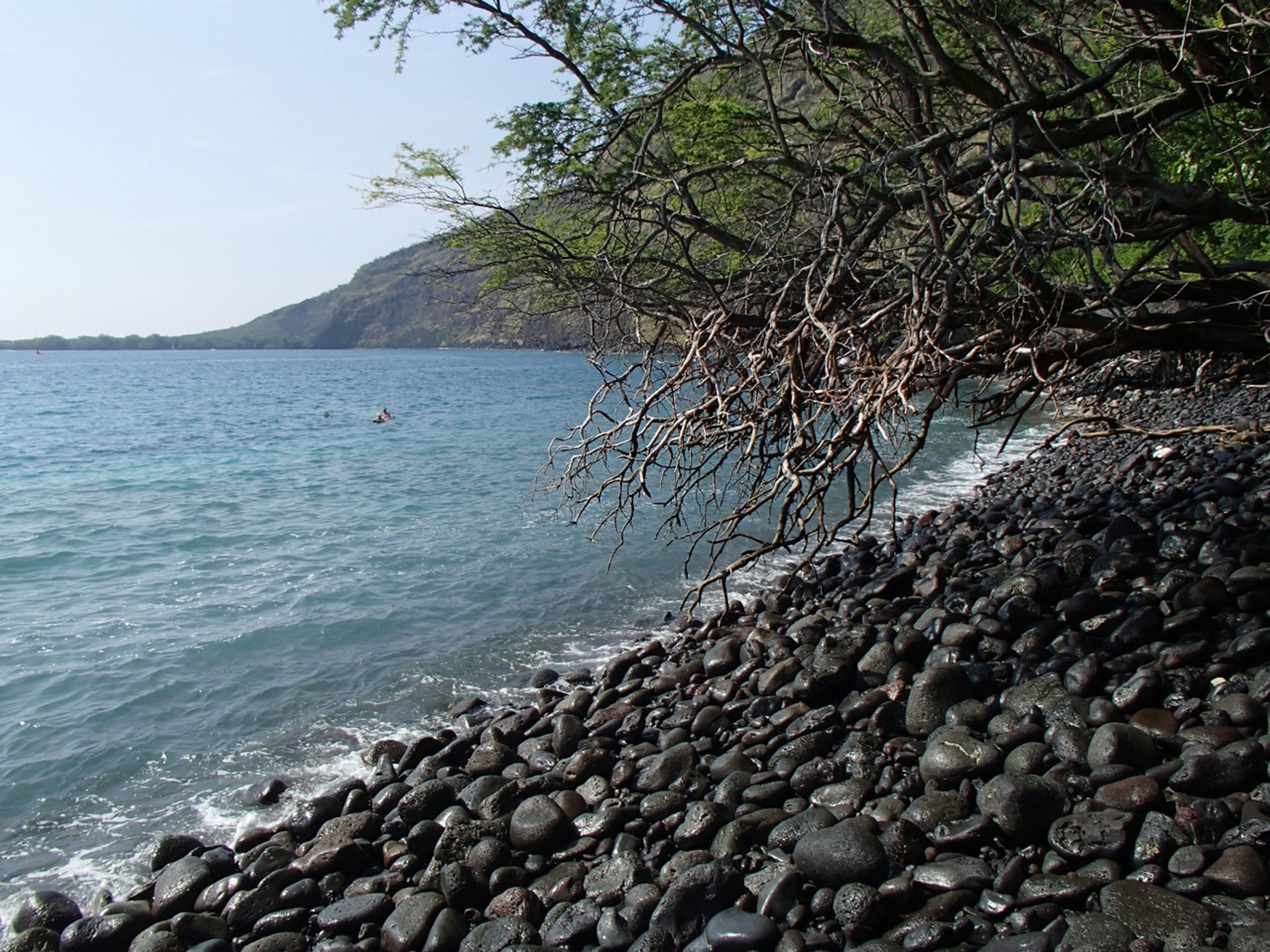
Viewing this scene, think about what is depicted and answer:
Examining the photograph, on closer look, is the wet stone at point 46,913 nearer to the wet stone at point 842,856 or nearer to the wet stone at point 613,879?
the wet stone at point 613,879

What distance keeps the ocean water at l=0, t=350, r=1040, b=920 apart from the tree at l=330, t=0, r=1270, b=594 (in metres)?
3.13

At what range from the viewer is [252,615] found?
11688mm

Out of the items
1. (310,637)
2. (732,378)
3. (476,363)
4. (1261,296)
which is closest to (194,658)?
(310,637)

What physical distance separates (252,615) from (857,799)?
9.37 metres

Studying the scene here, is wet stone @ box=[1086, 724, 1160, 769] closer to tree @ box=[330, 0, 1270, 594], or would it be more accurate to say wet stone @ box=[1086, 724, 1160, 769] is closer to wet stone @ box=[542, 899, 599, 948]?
tree @ box=[330, 0, 1270, 594]

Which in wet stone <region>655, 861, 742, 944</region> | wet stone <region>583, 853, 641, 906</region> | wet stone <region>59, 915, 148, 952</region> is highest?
wet stone <region>655, 861, 742, 944</region>

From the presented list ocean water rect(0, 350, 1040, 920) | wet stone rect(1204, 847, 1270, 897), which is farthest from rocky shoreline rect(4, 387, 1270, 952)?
ocean water rect(0, 350, 1040, 920)

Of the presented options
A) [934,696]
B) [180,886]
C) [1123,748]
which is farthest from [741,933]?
[180,886]

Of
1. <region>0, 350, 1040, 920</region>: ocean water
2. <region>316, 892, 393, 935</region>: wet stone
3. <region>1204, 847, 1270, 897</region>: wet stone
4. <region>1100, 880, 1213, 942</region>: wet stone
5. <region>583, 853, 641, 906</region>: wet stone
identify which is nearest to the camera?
<region>1100, 880, 1213, 942</region>: wet stone

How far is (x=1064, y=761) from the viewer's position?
4.60 metres

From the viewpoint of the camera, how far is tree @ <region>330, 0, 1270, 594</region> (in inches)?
235

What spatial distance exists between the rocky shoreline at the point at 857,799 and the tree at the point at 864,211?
1329mm

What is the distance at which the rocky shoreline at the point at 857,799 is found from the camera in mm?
3816

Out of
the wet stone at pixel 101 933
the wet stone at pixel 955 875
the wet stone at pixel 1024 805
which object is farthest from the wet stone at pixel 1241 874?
the wet stone at pixel 101 933
